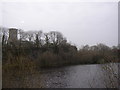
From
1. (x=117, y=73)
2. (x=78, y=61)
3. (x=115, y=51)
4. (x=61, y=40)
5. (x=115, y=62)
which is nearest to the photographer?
(x=117, y=73)

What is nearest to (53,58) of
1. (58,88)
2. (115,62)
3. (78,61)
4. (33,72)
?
(78,61)

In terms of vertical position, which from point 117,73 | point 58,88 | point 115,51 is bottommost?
point 58,88

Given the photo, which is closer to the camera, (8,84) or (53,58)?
(8,84)

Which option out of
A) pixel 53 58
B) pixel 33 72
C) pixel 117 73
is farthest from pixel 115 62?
pixel 53 58

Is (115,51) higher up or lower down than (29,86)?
higher up

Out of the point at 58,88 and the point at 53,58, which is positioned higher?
the point at 53,58

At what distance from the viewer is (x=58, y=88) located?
353 cm

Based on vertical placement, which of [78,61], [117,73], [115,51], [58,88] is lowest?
[58,88]

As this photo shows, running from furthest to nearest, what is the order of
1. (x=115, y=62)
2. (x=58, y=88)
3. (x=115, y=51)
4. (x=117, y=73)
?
(x=58, y=88) → (x=115, y=51) → (x=115, y=62) → (x=117, y=73)

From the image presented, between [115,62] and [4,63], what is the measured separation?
4.16 feet

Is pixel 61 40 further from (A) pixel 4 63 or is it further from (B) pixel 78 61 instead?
(A) pixel 4 63

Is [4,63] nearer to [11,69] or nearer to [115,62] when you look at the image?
[11,69]

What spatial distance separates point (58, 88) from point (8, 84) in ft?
6.12

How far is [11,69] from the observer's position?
1821 mm
